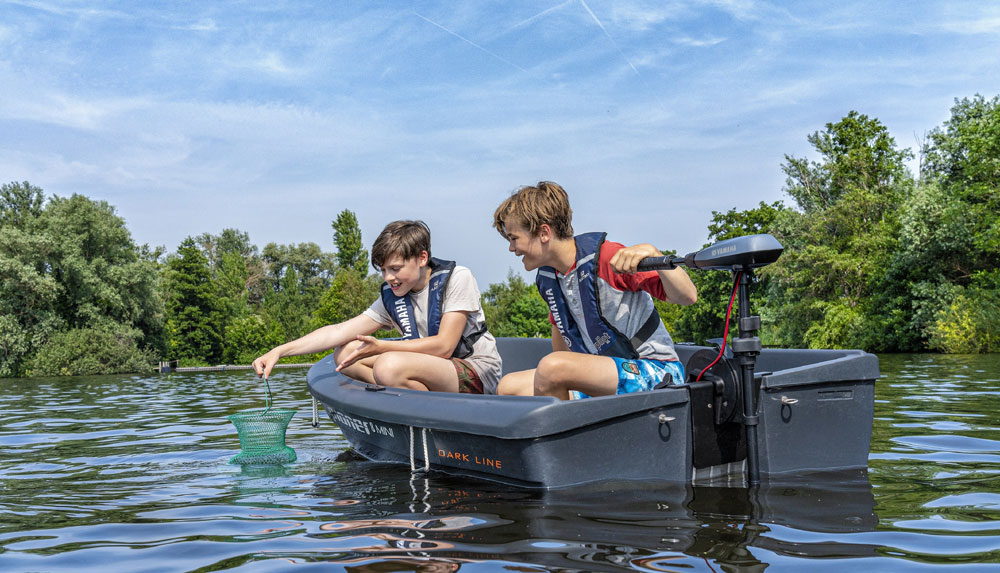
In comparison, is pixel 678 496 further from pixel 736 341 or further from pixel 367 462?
pixel 367 462

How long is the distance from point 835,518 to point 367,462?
2.49 metres

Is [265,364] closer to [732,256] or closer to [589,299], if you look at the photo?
[589,299]

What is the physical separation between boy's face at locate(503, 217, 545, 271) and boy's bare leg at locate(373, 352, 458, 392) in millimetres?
871

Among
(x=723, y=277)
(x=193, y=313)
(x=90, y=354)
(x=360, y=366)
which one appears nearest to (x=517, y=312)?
(x=723, y=277)

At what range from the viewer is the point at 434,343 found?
4133 mm

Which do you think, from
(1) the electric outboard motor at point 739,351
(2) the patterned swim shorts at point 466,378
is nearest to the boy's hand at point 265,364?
(2) the patterned swim shorts at point 466,378

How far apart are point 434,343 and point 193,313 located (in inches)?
1548

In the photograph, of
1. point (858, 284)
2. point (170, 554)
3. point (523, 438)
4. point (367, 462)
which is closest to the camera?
point (170, 554)

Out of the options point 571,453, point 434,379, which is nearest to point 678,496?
point 571,453

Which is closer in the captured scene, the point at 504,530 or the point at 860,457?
the point at 504,530

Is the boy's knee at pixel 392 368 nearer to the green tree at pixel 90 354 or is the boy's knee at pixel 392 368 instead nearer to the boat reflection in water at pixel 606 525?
the boat reflection in water at pixel 606 525

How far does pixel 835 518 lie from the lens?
107 inches

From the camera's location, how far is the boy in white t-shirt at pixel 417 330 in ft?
13.3

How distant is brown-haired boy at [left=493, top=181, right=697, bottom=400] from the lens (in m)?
3.22
